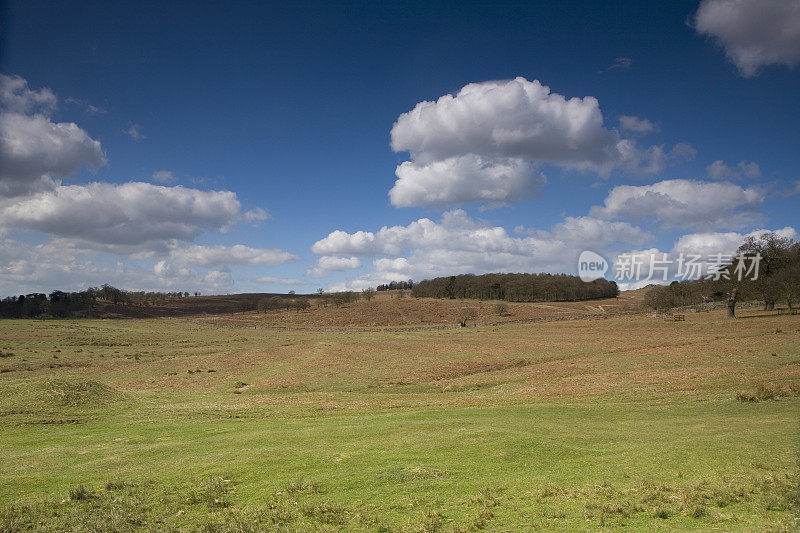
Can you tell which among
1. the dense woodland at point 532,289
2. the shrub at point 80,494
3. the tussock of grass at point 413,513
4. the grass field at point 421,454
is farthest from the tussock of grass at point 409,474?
the dense woodland at point 532,289

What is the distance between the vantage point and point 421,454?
1158cm

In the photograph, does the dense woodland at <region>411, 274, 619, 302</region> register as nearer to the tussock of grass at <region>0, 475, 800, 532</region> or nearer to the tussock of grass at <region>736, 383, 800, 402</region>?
the tussock of grass at <region>736, 383, 800, 402</region>

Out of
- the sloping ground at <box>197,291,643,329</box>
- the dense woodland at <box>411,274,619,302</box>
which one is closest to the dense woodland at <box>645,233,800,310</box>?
the sloping ground at <box>197,291,643,329</box>

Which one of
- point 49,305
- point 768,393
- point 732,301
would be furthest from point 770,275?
point 49,305

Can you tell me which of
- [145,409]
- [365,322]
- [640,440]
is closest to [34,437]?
[145,409]

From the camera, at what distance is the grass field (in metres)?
7.97

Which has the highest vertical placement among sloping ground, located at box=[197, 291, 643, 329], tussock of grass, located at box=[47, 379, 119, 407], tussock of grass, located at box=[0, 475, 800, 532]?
tussock of grass, located at box=[0, 475, 800, 532]

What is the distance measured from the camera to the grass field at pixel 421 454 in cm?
797

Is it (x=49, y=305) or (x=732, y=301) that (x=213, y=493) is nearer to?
(x=732, y=301)

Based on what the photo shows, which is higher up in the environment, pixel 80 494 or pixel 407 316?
pixel 80 494

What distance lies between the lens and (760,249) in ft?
218

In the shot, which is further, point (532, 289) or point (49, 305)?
point (532, 289)

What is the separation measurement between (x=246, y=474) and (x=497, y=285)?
179 meters

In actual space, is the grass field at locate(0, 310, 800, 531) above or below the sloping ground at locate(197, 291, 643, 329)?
above
